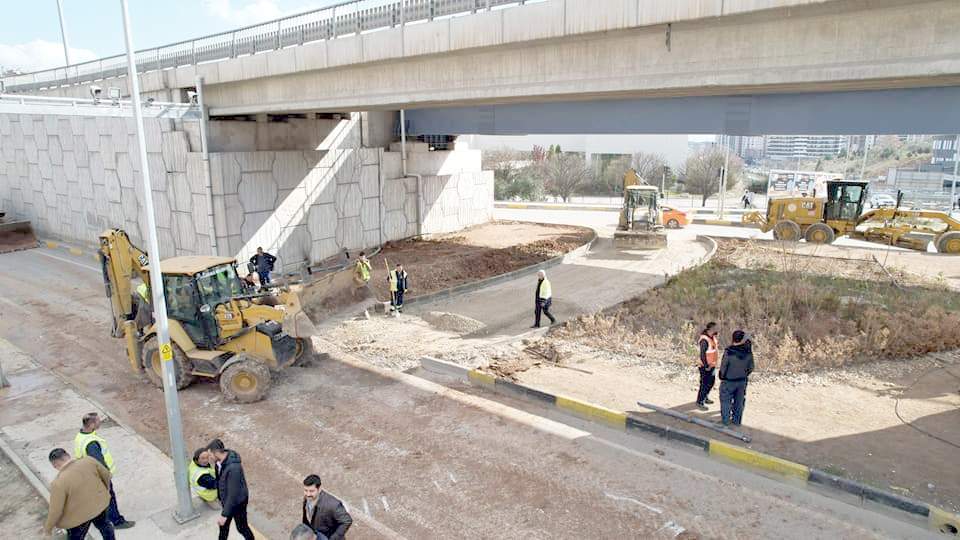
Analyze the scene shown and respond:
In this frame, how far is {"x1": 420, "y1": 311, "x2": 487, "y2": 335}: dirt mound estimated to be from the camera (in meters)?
14.1

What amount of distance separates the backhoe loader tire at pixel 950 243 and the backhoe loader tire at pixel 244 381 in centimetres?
2474

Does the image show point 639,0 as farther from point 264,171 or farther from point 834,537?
point 264,171

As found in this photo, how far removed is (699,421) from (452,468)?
12.3 ft

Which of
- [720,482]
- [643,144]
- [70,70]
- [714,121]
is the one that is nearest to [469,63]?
[714,121]

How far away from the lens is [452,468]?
26.7 feet

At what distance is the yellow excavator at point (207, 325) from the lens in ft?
33.5

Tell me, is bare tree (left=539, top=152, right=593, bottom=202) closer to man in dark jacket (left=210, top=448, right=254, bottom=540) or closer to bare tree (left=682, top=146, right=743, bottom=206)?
bare tree (left=682, top=146, right=743, bottom=206)

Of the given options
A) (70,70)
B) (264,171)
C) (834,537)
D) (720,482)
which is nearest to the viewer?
(834,537)

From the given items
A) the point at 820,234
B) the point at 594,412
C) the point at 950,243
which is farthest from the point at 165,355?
the point at 950,243

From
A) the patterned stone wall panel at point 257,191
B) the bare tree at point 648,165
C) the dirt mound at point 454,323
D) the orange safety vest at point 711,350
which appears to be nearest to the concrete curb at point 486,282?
the dirt mound at point 454,323

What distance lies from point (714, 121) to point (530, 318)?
318 inches

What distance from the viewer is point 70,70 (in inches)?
997

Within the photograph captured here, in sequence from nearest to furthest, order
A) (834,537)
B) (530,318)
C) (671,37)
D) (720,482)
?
(834,537) → (720,482) → (671,37) → (530,318)

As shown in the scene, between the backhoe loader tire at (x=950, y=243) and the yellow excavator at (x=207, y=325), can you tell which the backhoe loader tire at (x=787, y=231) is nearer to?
the backhoe loader tire at (x=950, y=243)
